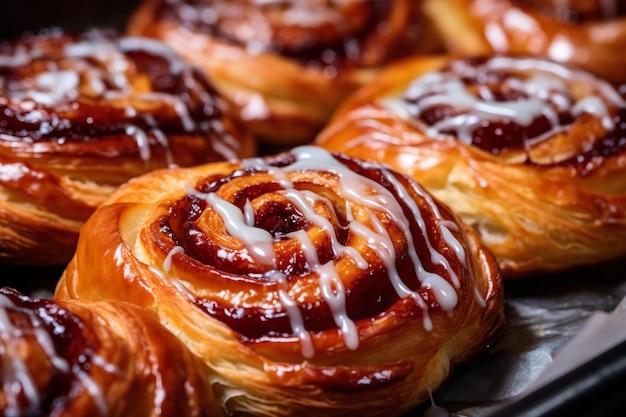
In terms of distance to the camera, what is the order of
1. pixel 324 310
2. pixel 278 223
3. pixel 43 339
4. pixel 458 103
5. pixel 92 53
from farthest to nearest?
1. pixel 92 53
2. pixel 458 103
3. pixel 278 223
4. pixel 324 310
5. pixel 43 339

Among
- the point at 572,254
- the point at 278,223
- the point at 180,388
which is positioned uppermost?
the point at 278,223

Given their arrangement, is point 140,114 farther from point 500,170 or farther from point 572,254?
point 572,254

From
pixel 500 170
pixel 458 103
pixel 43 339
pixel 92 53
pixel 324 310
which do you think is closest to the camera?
pixel 43 339

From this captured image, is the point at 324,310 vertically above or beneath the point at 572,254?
above

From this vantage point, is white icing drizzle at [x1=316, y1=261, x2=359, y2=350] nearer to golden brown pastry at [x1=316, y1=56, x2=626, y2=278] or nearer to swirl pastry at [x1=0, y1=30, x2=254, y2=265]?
golden brown pastry at [x1=316, y1=56, x2=626, y2=278]

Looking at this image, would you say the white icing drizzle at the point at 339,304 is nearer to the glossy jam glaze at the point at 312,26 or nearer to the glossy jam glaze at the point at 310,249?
the glossy jam glaze at the point at 310,249

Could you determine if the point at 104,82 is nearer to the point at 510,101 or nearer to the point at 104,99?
the point at 104,99

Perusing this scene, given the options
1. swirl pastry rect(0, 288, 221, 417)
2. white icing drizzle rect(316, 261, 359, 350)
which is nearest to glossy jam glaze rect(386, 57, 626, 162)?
white icing drizzle rect(316, 261, 359, 350)

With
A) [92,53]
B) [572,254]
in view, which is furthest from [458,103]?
[92,53]

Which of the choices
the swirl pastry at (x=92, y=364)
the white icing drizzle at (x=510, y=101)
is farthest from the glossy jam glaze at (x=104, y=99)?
the swirl pastry at (x=92, y=364)
